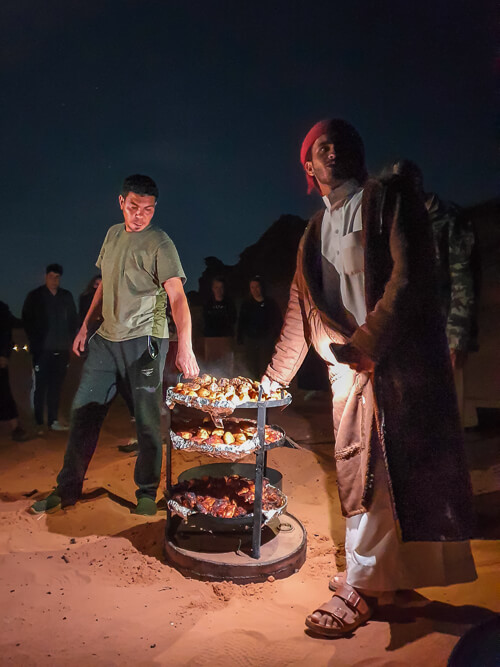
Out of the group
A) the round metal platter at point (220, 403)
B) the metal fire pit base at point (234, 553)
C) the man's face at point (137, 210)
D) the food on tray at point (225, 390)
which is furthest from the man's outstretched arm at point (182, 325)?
the metal fire pit base at point (234, 553)

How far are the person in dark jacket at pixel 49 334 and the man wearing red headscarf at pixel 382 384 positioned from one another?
5.10 metres

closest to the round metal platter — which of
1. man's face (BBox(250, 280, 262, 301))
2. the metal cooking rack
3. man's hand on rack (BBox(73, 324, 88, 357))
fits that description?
the metal cooking rack

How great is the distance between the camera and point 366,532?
2.35 metres

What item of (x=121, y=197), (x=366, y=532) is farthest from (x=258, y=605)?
(x=121, y=197)

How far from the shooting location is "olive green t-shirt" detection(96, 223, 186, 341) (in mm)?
3883

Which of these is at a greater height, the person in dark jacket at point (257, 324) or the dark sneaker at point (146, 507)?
the person in dark jacket at point (257, 324)

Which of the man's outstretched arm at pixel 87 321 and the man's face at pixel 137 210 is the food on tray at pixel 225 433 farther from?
the man's face at pixel 137 210

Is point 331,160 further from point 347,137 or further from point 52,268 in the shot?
point 52,268

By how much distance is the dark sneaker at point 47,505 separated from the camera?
151 inches

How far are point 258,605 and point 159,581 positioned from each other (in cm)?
66

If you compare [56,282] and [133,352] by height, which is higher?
[56,282]

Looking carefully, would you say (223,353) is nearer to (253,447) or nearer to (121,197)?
(121,197)

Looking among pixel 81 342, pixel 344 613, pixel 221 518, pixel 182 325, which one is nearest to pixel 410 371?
pixel 344 613

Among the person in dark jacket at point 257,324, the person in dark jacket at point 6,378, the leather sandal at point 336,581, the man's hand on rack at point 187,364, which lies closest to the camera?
the leather sandal at point 336,581
